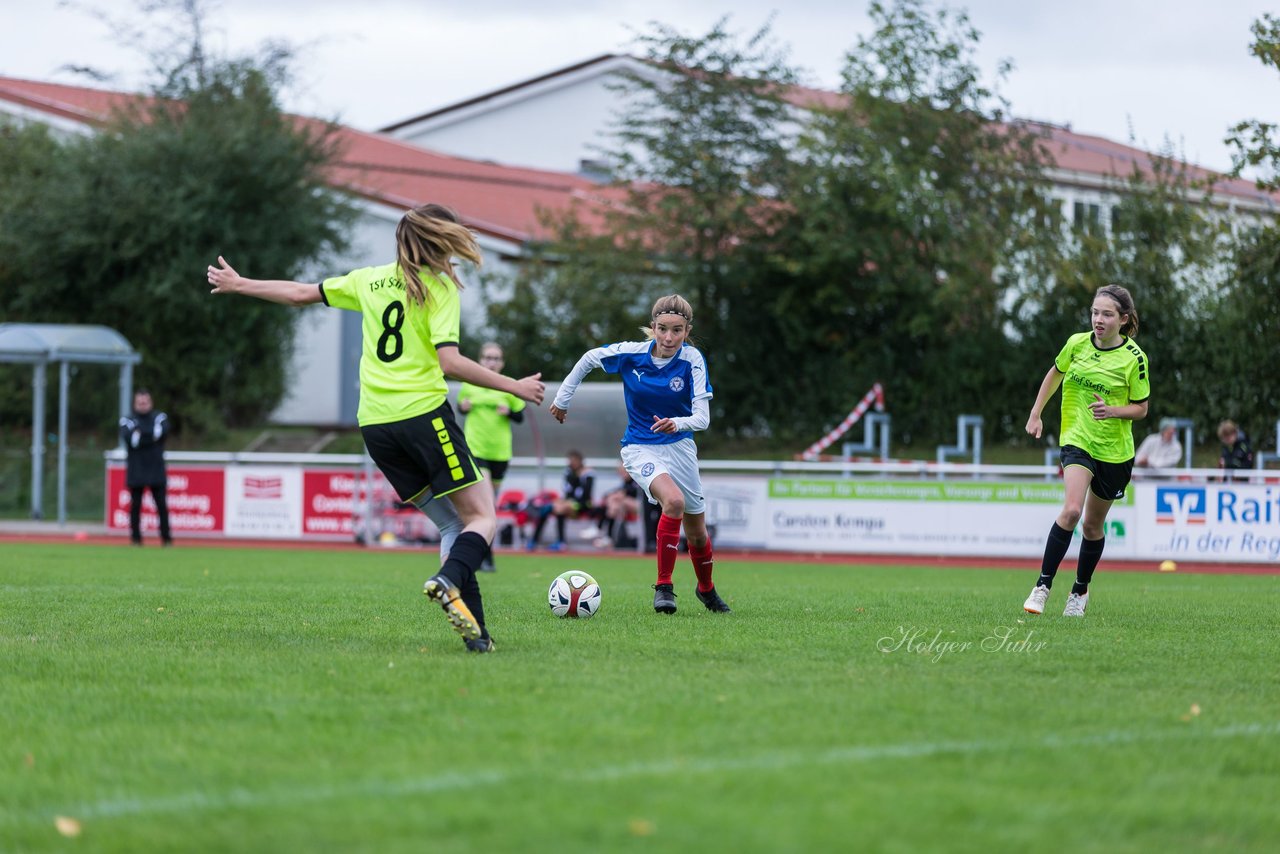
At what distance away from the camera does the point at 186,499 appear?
22.4 metres

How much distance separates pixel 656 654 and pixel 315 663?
1.57 meters

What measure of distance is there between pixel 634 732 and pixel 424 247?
2.82 m

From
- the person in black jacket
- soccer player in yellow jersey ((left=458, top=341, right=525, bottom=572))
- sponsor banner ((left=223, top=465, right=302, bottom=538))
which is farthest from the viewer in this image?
sponsor banner ((left=223, top=465, right=302, bottom=538))

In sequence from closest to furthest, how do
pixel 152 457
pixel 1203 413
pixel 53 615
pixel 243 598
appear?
1. pixel 53 615
2. pixel 243 598
3. pixel 152 457
4. pixel 1203 413

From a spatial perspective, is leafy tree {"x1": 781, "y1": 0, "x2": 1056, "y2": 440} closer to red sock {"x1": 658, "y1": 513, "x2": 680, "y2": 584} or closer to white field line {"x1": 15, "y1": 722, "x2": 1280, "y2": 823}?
red sock {"x1": 658, "y1": 513, "x2": 680, "y2": 584}

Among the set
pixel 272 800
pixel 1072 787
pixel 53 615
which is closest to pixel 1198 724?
pixel 1072 787

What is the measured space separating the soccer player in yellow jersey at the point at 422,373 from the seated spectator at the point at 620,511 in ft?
42.1

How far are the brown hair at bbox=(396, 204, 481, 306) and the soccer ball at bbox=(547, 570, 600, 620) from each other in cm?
258

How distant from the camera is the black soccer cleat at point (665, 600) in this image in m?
9.44

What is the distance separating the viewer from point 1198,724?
213 inches

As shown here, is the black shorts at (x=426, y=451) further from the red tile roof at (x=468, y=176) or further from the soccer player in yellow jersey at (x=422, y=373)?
the red tile roof at (x=468, y=176)

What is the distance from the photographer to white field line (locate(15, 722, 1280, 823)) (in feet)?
13.4

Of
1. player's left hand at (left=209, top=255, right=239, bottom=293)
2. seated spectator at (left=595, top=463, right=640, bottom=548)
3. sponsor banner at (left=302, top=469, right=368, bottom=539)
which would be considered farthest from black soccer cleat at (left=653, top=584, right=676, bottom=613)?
sponsor banner at (left=302, top=469, right=368, bottom=539)

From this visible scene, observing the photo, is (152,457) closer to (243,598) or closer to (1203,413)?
(243,598)
